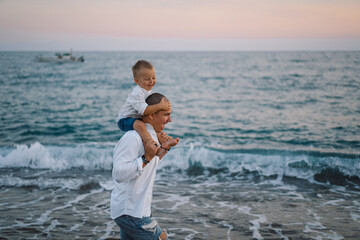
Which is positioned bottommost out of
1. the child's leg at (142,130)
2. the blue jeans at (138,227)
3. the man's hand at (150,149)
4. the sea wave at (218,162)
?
the sea wave at (218,162)

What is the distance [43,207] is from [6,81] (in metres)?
32.3

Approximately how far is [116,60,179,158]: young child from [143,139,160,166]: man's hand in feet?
0.15

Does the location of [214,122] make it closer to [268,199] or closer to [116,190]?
[268,199]

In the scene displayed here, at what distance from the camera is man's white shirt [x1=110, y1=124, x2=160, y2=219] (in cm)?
240

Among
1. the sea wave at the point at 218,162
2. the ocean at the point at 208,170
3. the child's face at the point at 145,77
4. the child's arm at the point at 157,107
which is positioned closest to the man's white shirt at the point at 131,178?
the child's arm at the point at 157,107

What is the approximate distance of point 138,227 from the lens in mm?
2559

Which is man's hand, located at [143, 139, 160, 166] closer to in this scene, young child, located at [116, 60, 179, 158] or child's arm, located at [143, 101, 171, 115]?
young child, located at [116, 60, 179, 158]

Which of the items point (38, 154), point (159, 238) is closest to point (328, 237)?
point (159, 238)

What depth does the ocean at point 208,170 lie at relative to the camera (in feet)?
18.9

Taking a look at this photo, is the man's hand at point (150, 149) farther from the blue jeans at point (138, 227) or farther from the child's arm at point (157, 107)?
the blue jeans at point (138, 227)

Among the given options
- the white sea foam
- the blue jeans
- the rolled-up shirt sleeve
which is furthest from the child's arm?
the white sea foam

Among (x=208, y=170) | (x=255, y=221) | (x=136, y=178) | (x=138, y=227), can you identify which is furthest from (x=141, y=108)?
(x=208, y=170)

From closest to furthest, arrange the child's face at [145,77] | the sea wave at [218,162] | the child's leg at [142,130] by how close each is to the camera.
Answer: the child's leg at [142,130], the child's face at [145,77], the sea wave at [218,162]

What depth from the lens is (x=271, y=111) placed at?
765 inches
